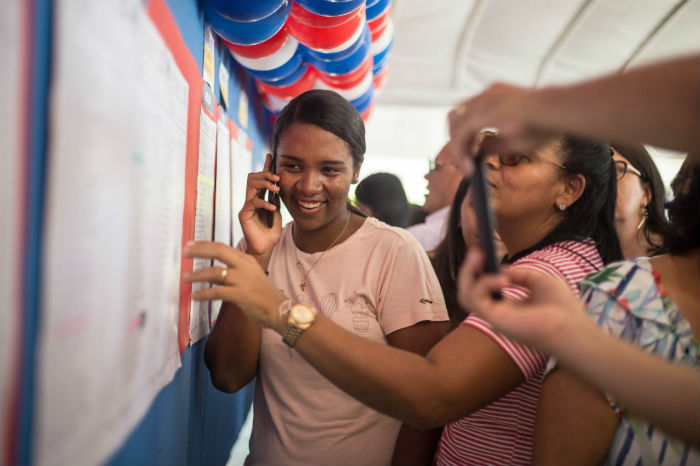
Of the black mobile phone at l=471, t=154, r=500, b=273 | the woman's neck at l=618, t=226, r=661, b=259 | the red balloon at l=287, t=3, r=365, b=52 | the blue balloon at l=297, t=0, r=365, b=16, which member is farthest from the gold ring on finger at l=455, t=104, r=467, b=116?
the woman's neck at l=618, t=226, r=661, b=259

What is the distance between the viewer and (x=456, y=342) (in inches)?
41.2

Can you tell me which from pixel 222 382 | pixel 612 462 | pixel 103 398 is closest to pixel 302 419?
pixel 222 382

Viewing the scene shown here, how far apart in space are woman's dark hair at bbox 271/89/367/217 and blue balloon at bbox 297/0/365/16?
0.47 metres

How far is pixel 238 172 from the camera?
→ 7.68 ft

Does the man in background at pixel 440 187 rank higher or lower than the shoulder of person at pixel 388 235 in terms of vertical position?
higher

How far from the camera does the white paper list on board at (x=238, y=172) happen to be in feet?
7.24

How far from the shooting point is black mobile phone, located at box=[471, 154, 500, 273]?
0.69 meters

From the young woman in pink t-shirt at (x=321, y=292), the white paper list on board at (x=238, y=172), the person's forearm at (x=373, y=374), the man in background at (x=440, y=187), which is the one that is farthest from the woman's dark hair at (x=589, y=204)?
the man in background at (x=440, y=187)

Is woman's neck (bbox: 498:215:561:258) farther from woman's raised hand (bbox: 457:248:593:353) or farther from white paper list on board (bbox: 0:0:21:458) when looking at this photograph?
white paper list on board (bbox: 0:0:21:458)

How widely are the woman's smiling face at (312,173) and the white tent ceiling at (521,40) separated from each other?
3.78 metres

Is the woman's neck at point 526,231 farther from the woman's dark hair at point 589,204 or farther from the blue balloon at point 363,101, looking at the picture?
the blue balloon at point 363,101

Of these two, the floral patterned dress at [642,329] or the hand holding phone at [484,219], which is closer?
the hand holding phone at [484,219]

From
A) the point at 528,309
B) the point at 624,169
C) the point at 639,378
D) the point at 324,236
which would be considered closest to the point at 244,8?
the point at 324,236

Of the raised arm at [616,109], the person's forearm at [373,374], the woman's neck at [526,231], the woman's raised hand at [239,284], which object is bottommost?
the person's forearm at [373,374]
